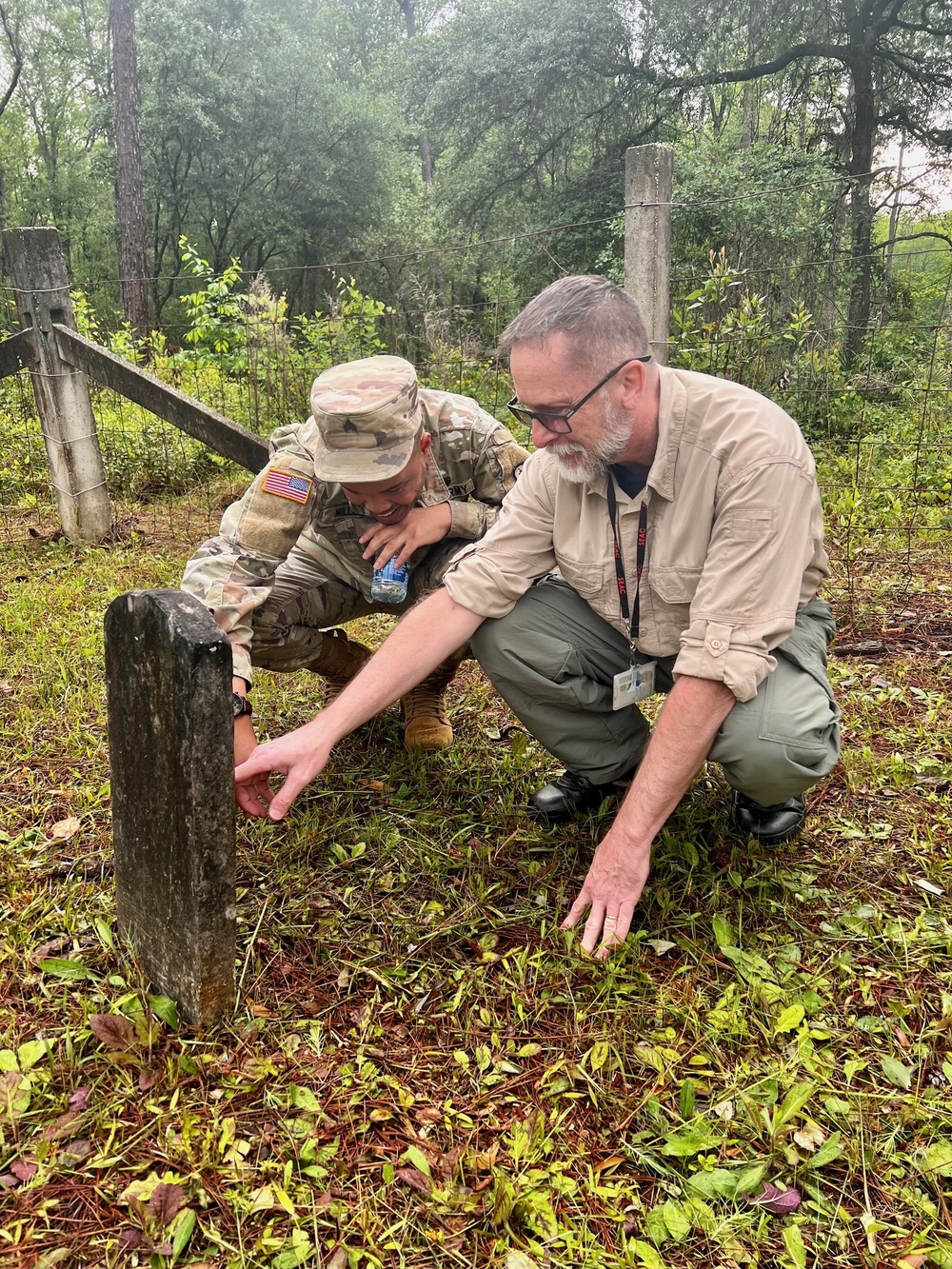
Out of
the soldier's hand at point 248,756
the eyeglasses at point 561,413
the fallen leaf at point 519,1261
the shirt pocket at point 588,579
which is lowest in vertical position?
the fallen leaf at point 519,1261

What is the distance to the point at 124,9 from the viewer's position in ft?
54.8

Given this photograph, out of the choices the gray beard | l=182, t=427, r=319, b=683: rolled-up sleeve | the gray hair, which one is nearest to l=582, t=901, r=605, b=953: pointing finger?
the gray beard

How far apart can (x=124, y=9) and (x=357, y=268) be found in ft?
32.0

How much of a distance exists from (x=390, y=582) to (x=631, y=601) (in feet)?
2.74

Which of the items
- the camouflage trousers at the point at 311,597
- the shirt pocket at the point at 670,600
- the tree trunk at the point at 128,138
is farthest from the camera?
the tree trunk at the point at 128,138

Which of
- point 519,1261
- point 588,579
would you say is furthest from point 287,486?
point 519,1261

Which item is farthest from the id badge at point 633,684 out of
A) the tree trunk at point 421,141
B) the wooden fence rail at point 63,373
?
the tree trunk at point 421,141

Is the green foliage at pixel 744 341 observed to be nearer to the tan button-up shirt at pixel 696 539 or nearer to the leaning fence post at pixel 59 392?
the tan button-up shirt at pixel 696 539

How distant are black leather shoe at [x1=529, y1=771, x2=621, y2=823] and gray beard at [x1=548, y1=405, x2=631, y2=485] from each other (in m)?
0.94

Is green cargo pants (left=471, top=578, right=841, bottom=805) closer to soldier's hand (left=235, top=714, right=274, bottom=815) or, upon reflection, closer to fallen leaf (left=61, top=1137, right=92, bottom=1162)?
soldier's hand (left=235, top=714, right=274, bottom=815)

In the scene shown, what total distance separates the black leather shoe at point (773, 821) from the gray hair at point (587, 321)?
4.34 feet

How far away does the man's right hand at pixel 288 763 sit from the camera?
213 centimetres

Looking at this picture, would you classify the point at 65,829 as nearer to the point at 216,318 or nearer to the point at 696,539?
the point at 696,539

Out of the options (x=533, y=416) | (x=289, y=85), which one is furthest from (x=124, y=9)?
(x=533, y=416)
